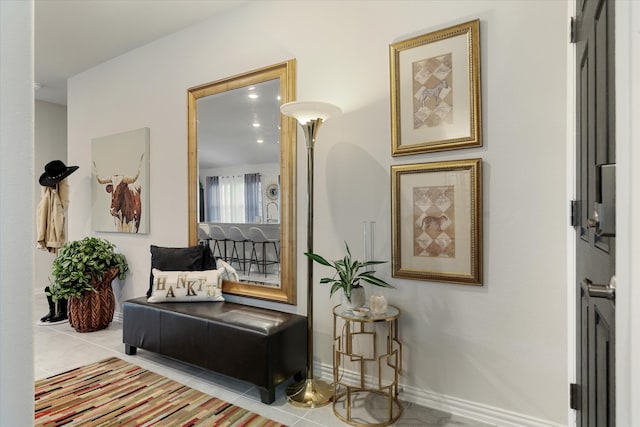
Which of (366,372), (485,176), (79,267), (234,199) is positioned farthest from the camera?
(79,267)

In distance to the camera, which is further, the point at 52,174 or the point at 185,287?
the point at 52,174

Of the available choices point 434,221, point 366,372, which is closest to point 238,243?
point 366,372

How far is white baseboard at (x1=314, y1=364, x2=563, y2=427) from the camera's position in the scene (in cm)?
193

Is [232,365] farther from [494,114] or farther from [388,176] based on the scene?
[494,114]

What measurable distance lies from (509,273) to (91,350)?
11.2 ft

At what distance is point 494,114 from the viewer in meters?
2.03

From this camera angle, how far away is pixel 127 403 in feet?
7.33

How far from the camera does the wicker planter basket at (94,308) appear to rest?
359 centimetres

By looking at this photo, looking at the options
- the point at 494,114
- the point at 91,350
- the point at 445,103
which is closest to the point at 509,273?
the point at 494,114

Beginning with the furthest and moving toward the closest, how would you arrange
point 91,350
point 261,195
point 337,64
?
point 91,350, point 261,195, point 337,64

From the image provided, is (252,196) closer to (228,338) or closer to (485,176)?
(228,338)

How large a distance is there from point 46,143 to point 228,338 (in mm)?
5097

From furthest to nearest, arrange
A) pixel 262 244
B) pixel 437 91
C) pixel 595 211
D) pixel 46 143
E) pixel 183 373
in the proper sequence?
1. pixel 46 143
2. pixel 262 244
3. pixel 183 373
4. pixel 437 91
5. pixel 595 211
